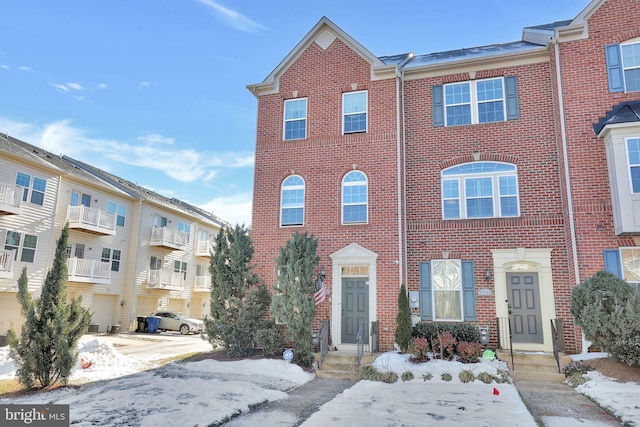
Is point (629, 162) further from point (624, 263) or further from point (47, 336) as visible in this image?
point (47, 336)

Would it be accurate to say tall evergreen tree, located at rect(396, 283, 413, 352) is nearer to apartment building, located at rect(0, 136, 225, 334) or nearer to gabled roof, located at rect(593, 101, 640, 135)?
gabled roof, located at rect(593, 101, 640, 135)

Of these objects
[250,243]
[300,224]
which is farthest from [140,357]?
[300,224]

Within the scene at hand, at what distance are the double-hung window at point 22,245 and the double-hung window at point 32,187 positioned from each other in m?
1.63

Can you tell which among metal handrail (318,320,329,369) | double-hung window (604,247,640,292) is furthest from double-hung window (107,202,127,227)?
double-hung window (604,247,640,292)

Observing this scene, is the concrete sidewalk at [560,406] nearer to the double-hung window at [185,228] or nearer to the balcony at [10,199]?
the balcony at [10,199]

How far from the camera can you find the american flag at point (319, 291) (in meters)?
12.5

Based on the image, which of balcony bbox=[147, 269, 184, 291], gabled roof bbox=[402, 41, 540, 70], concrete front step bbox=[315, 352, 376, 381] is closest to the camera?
concrete front step bbox=[315, 352, 376, 381]

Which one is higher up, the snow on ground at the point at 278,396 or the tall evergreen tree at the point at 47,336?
the tall evergreen tree at the point at 47,336

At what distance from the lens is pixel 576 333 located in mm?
11070

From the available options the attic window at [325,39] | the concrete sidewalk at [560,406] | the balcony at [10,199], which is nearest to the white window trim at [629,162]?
the concrete sidewalk at [560,406]

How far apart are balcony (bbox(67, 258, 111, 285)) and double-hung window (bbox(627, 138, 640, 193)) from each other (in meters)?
22.6

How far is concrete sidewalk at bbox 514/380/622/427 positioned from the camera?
20.8ft

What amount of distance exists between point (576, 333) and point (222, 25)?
13577mm

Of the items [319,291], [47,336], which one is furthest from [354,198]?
[47,336]
